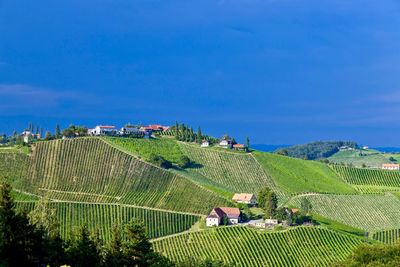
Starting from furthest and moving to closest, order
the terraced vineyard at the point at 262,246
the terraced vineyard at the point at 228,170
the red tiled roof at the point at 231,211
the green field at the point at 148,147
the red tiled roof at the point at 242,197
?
the green field at the point at 148,147 < the terraced vineyard at the point at 228,170 < the red tiled roof at the point at 242,197 < the red tiled roof at the point at 231,211 < the terraced vineyard at the point at 262,246

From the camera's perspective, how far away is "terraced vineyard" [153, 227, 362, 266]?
8788 cm

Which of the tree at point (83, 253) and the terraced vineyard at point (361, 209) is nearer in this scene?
the tree at point (83, 253)

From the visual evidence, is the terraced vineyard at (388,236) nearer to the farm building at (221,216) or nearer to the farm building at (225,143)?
the farm building at (221,216)

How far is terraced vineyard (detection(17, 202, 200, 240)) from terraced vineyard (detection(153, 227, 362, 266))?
15.8ft

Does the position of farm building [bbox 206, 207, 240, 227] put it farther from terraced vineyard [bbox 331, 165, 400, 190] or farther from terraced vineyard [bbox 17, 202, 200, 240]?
terraced vineyard [bbox 331, 165, 400, 190]

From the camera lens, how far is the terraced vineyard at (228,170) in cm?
13390

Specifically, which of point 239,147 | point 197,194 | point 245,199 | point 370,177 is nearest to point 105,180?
point 197,194

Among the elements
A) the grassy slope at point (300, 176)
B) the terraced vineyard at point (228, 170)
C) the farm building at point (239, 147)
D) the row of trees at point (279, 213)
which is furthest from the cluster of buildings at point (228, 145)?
the row of trees at point (279, 213)

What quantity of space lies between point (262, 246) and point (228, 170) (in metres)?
51.9

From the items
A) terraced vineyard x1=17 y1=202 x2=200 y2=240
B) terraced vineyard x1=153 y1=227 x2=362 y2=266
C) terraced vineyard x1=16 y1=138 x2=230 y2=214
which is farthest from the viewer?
terraced vineyard x1=16 y1=138 x2=230 y2=214

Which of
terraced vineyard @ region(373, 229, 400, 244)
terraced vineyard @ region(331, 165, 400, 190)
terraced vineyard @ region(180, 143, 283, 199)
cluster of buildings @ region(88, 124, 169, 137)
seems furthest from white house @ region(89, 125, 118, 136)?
terraced vineyard @ region(373, 229, 400, 244)

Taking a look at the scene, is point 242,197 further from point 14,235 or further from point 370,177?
point 14,235

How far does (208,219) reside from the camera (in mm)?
102562

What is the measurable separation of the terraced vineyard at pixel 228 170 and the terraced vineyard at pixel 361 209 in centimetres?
988
